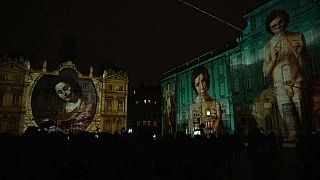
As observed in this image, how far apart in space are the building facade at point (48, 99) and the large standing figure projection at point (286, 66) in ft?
132

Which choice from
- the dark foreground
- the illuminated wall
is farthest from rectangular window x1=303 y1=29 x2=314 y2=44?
the dark foreground

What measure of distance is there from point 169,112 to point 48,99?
1164 inches

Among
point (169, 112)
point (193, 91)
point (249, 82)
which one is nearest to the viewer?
point (249, 82)

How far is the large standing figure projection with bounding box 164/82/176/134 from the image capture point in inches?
2324

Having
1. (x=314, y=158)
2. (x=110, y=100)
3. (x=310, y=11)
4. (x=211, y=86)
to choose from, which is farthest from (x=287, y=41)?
(x=110, y=100)

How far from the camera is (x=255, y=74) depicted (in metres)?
36.2

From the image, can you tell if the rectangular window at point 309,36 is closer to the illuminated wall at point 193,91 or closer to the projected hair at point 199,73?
the illuminated wall at point 193,91

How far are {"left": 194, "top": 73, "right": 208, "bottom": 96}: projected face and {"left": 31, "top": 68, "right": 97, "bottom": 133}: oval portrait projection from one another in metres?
29.5

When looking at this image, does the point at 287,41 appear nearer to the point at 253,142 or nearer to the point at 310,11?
the point at 310,11

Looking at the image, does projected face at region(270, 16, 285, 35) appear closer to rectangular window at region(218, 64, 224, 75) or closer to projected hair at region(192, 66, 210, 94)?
rectangular window at region(218, 64, 224, 75)

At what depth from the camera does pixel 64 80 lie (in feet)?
205

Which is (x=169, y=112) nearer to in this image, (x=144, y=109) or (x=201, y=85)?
(x=201, y=85)

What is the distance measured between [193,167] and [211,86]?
40633mm

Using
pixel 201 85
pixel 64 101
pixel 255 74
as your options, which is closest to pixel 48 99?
pixel 64 101
